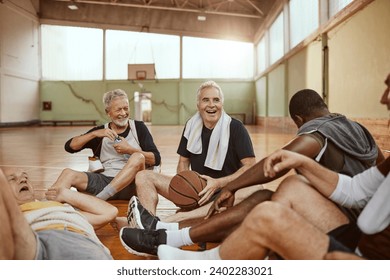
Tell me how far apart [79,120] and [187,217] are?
56.4 ft

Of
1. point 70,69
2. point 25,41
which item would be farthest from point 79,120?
point 25,41

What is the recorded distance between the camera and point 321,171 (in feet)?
4.36

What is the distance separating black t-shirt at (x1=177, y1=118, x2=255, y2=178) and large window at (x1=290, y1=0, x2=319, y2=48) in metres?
7.48

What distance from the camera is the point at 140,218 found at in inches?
75.5

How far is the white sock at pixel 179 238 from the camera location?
5.21ft

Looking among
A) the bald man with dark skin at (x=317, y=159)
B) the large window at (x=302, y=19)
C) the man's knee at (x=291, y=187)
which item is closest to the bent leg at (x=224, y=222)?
the bald man with dark skin at (x=317, y=159)

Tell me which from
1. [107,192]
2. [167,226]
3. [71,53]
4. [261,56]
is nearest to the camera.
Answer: [167,226]

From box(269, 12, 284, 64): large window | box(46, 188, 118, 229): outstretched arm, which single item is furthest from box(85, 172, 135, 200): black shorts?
box(269, 12, 284, 64): large window

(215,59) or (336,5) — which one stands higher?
(215,59)

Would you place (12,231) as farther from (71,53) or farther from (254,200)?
(71,53)

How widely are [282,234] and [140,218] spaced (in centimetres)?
95

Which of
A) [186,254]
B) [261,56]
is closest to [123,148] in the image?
[186,254]

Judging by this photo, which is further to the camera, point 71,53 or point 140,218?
point 71,53
